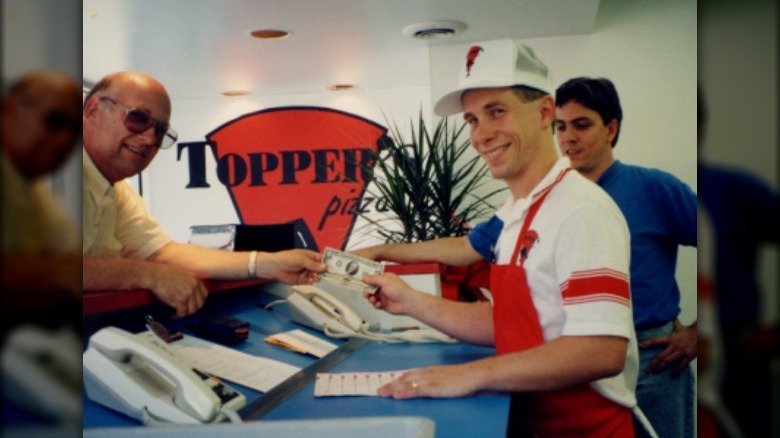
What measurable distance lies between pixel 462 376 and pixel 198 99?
91 cm

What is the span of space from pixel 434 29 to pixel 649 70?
517mm

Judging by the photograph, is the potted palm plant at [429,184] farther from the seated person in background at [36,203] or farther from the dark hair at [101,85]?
the seated person in background at [36,203]

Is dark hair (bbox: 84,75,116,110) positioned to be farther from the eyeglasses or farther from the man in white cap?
the man in white cap

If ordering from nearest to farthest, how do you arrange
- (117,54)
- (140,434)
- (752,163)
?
(752,163), (140,434), (117,54)

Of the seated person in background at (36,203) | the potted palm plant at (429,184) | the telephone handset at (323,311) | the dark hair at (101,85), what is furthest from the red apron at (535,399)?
the seated person in background at (36,203)

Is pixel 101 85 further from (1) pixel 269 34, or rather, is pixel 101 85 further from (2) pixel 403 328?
(2) pixel 403 328

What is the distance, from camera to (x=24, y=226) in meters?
0.41

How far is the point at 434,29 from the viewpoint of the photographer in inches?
59.9

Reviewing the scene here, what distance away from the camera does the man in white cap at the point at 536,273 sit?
4.58ft

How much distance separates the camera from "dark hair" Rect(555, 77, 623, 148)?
57.9 inches

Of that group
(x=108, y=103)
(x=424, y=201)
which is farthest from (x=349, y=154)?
(x=108, y=103)

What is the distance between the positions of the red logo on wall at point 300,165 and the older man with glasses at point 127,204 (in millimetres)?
162

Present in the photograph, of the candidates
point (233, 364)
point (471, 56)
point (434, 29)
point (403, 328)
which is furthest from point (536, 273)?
point (233, 364)

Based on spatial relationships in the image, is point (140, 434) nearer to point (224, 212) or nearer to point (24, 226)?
point (224, 212)
